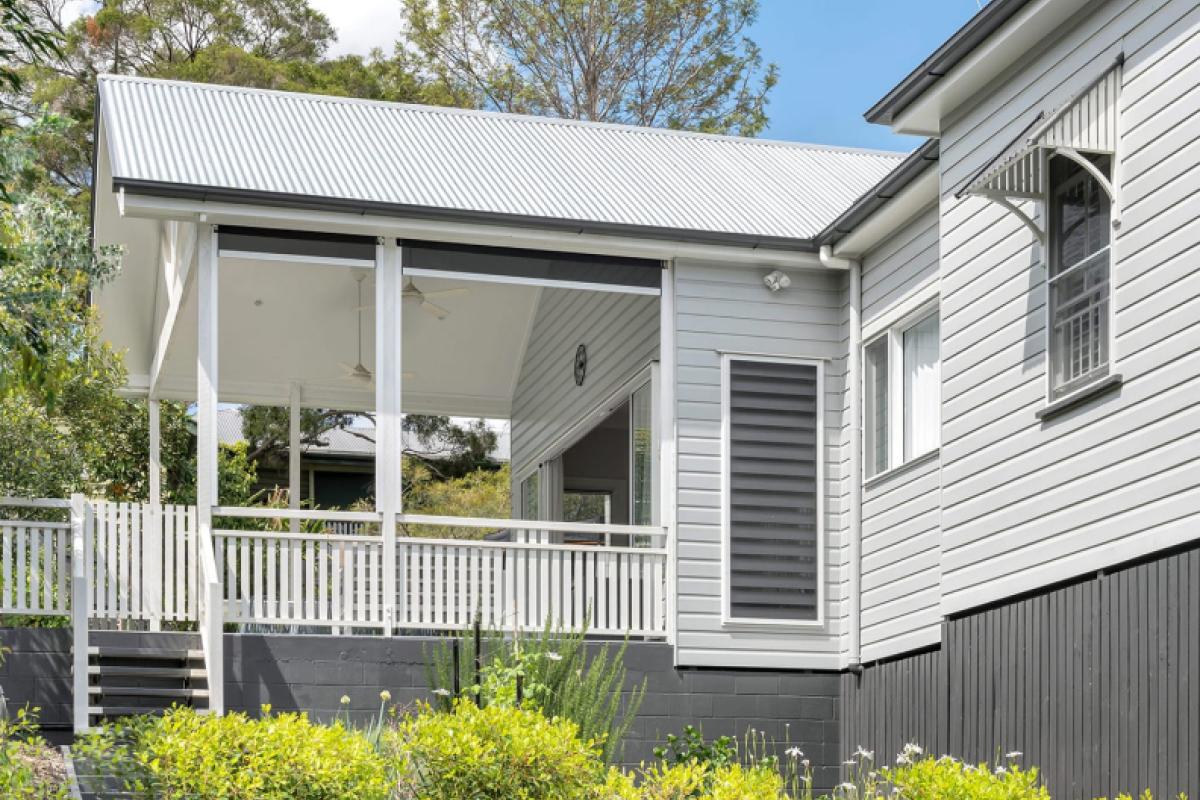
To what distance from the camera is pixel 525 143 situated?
15.8m

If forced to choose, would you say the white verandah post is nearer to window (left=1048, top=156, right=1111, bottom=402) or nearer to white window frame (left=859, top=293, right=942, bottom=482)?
white window frame (left=859, top=293, right=942, bottom=482)

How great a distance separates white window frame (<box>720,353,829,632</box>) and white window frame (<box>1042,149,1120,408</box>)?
393 centimetres

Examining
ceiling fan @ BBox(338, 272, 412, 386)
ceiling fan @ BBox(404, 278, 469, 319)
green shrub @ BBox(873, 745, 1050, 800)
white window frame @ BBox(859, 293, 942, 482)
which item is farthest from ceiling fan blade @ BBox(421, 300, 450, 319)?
green shrub @ BBox(873, 745, 1050, 800)

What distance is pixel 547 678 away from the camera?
11641mm

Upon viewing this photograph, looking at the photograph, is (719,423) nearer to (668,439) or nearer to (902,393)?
(668,439)

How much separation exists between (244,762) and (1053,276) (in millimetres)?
5001

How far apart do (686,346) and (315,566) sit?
3222 mm

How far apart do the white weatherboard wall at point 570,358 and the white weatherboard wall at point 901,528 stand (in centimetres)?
232

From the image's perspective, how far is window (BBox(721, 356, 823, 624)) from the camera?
13258 mm

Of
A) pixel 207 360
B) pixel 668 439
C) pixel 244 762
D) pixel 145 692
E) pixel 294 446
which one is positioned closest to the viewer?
pixel 244 762

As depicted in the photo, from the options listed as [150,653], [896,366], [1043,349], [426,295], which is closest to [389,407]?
[150,653]

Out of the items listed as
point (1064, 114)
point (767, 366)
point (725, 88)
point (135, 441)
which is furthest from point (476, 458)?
point (1064, 114)

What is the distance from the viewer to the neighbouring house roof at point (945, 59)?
32.0ft

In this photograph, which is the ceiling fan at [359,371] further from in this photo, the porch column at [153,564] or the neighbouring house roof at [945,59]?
the neighbouring house roof at [945,59]
